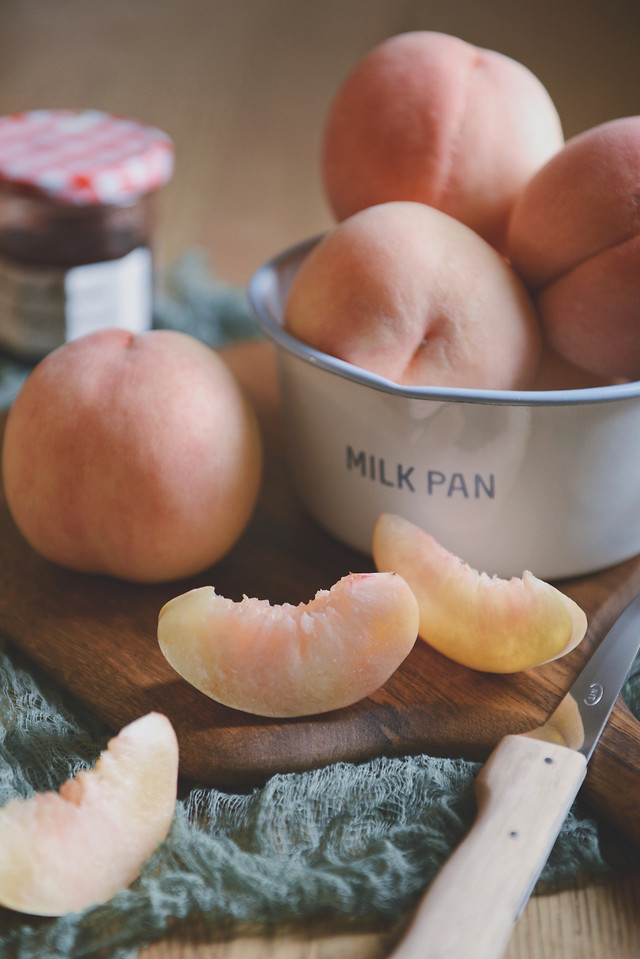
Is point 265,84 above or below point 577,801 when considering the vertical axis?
above

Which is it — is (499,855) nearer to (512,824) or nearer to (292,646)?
(512,824)

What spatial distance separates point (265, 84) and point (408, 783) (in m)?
1.67

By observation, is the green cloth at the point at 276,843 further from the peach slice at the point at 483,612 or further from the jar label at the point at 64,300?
the jar label at the point at 64,300

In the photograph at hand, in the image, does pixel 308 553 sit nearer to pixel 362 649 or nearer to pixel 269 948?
pixel 362 649

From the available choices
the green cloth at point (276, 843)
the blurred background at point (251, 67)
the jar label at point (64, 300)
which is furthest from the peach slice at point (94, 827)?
the blurred background at point (251, 67)

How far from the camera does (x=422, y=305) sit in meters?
0.62

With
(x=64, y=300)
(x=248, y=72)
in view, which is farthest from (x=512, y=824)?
(x=248, y=72)

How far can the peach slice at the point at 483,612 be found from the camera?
0.57 meters

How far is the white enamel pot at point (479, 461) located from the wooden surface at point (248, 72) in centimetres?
65

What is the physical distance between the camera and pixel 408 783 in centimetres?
55

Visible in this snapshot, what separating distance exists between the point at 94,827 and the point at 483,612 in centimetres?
26

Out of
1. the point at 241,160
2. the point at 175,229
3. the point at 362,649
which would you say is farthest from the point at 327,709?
the point at 241,160

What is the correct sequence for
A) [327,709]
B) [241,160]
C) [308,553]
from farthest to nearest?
[241,160] → [308,553] → [327,709]

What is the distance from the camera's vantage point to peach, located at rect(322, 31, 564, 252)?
0.70 meters
